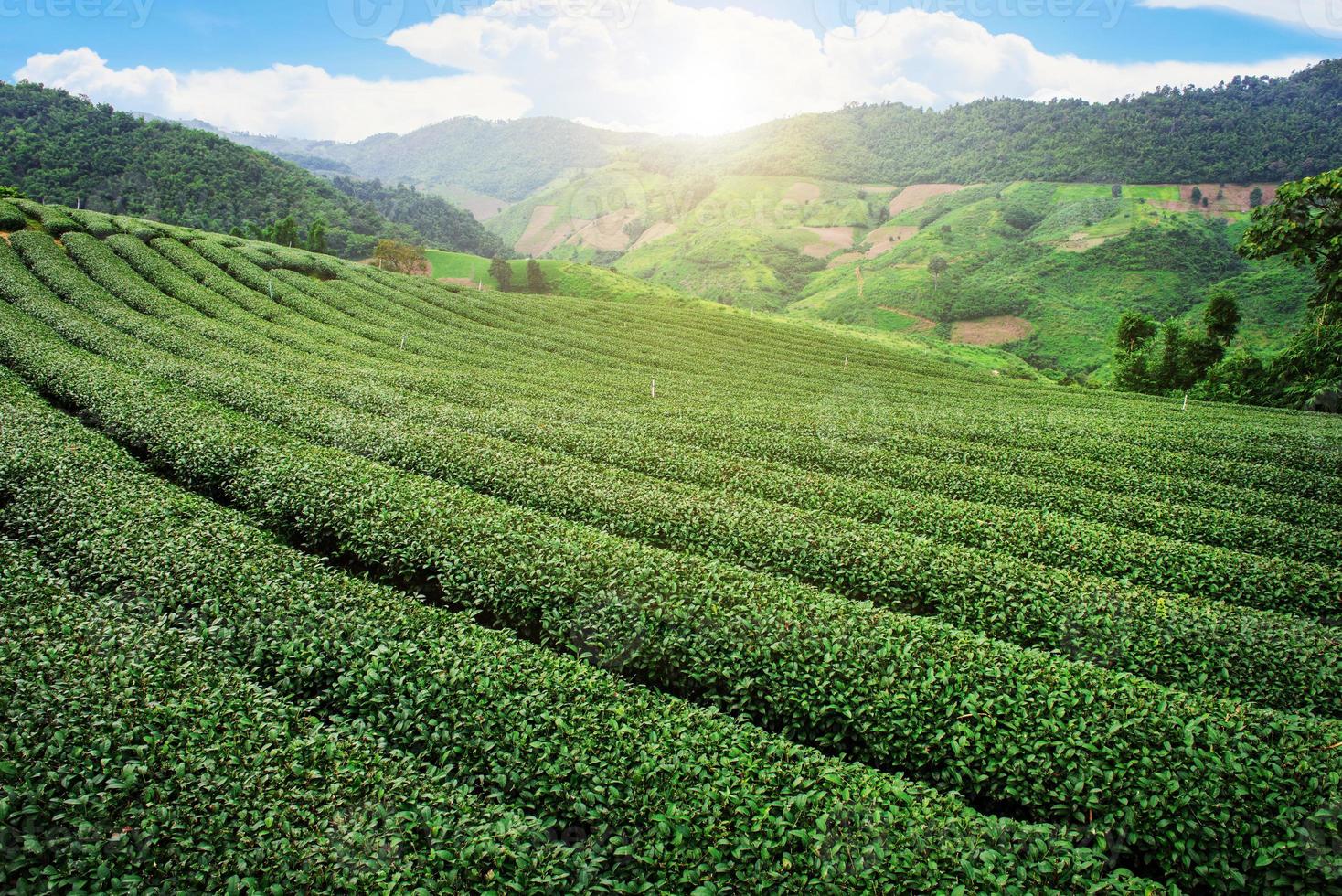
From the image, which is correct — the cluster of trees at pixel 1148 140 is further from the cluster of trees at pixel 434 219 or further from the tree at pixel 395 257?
the tree at pixel 395 257

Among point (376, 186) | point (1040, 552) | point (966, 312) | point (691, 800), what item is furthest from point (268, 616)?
point (376, 186)

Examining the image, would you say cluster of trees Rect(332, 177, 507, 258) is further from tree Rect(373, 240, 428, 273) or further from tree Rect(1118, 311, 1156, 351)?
tree Rect(1118, 311, 1156, 351)

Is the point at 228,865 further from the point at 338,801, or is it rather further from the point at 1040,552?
the point at 1040,552

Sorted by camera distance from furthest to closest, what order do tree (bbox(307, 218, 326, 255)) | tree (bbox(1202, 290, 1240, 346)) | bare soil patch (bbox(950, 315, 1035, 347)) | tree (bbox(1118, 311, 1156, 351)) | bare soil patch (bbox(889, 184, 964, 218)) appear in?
bare soil patch (bbox(889, 184, 964, 218)), bare soil patch (bbox(950, 315, 1035, 347)), tree (bbox(307, 218, 326, 255)), tree (bbox(1118, 311, 1156, 351)), tree (bbox(1202, 290, 1240, 346))

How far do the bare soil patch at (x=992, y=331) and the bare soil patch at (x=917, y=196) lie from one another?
69.7 meters

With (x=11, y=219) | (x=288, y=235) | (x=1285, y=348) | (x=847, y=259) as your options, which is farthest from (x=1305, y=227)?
(x=847, y=259)

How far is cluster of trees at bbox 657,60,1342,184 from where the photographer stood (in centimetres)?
12050

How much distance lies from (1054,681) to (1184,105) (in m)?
199

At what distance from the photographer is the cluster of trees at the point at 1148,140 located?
395 feet

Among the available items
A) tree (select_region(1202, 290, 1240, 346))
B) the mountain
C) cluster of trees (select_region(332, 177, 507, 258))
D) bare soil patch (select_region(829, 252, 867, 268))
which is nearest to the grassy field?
bare soil patch (select_region(829, 252, 867, 268))

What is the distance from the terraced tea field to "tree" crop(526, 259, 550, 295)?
68.0 m

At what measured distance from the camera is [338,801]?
17.2ft

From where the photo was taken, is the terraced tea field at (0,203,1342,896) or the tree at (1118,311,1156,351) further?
the tree at (1118,311,1156,351)

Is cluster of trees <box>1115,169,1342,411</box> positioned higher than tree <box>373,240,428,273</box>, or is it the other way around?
tree <box>373,240,428,273</box>
